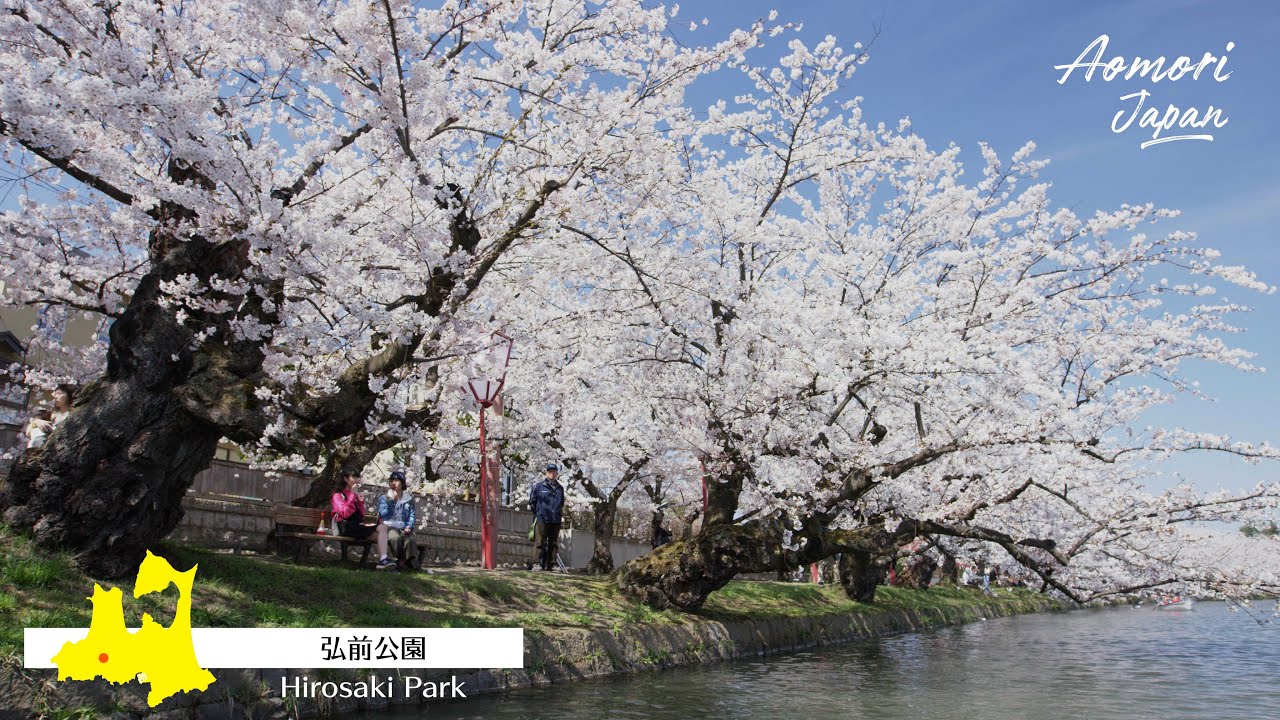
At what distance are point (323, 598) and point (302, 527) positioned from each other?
3.24 meters

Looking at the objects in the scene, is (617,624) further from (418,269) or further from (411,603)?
(418,269)

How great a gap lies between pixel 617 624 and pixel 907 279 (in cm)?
904

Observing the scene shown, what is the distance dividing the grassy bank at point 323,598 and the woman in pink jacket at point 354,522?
2.08 ft

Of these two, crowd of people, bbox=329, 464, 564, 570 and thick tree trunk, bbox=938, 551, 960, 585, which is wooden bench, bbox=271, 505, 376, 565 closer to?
crowd of people, bbox=329, 464, 564, 570

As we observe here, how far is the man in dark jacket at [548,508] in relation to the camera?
18562 mm

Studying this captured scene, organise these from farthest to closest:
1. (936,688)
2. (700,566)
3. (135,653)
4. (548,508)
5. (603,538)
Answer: (603,538) < (548,508) < (700,566) < (936,688) < (135,653)

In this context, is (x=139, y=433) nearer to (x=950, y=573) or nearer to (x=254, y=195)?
(x=254, y=195)

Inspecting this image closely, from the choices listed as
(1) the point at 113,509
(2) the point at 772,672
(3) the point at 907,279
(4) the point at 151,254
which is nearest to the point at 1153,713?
(2) the point at 772,672

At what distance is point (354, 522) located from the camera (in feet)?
46.1

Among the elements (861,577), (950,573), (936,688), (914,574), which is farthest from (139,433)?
(950,573)

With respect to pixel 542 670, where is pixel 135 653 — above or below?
above

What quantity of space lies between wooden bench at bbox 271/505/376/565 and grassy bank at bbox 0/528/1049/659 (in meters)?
0.41

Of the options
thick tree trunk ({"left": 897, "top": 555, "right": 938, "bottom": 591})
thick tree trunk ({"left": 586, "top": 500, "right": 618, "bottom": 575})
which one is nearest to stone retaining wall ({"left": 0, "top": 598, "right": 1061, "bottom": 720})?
thick tree trunk ({"left": 586, "top": 500, "right": 618, "bottom": 575})

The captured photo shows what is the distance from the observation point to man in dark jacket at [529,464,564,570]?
60.9 feet
